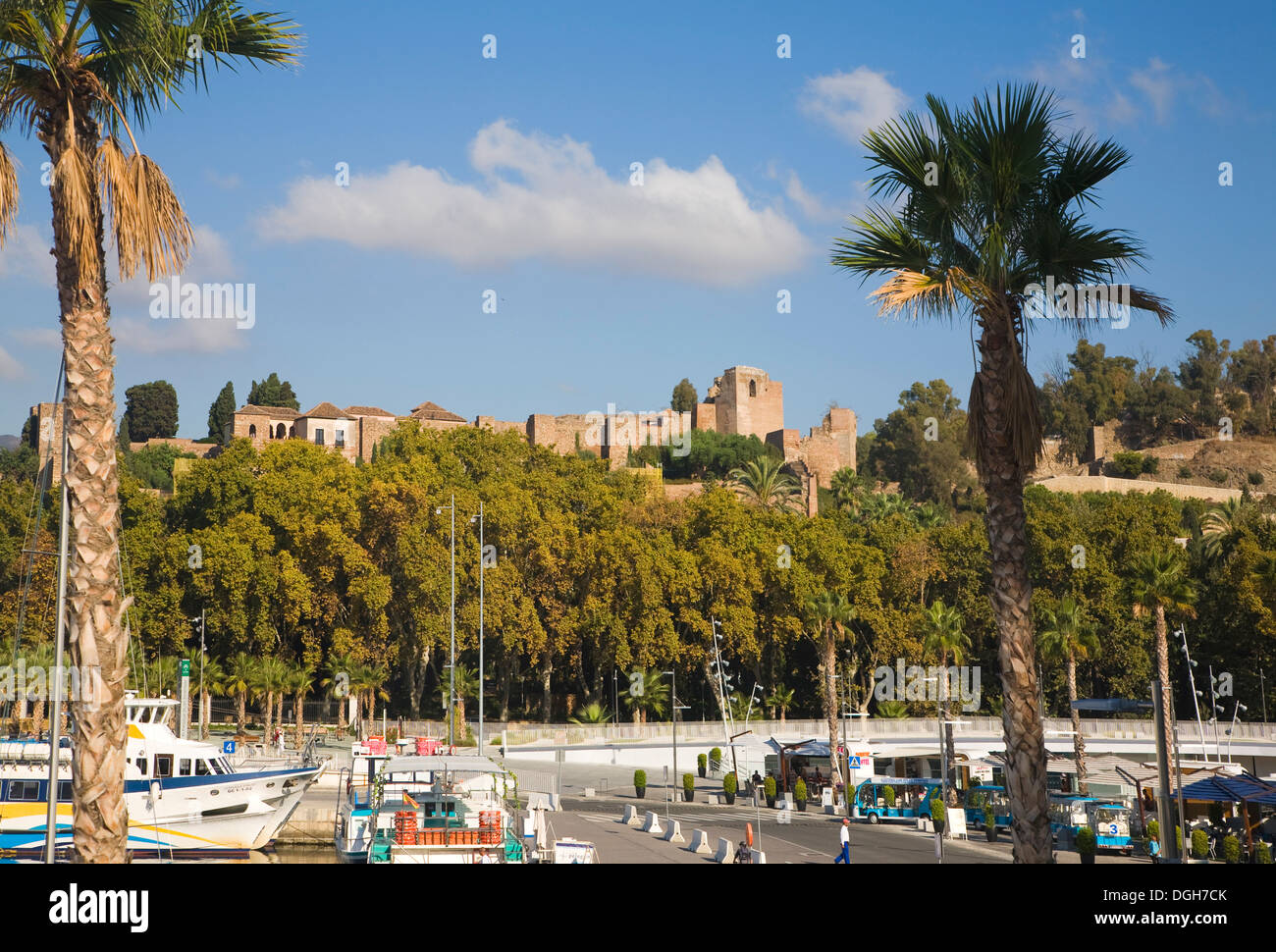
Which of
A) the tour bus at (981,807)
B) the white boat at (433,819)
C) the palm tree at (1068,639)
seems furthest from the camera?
the palm tree at (1068,639)

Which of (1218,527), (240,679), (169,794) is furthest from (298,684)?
(1218,527)

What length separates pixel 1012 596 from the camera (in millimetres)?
10727

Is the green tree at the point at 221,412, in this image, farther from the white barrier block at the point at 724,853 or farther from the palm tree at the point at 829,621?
the white barrier block at the point at 724,853

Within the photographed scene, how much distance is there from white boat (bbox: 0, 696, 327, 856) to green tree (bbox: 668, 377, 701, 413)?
437 ft

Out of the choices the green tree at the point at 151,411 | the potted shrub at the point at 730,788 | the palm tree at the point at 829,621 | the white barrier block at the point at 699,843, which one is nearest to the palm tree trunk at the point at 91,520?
the white barrier block at the point at 699,843

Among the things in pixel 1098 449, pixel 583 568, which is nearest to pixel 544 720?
pixel 583 568

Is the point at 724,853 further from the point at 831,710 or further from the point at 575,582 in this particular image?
the point at 575,582

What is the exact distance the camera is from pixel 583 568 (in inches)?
2665

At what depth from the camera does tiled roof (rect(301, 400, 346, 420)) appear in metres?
122

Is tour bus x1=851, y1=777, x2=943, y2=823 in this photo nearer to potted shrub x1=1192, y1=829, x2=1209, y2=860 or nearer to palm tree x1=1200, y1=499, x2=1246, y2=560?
potted shrub x1=1192, y1=829, x2=1209, y2=860

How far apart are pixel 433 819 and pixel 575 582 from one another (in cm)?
4095

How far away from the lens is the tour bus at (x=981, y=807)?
4234 cm

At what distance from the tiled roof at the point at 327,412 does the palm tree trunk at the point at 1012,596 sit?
115420mm
